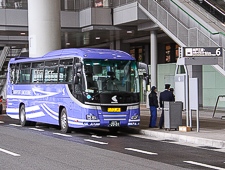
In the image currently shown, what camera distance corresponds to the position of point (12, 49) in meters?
68.4

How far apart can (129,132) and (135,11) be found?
46.4ft

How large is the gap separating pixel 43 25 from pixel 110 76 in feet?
42.6

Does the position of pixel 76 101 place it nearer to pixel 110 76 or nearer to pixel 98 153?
pixel 110 76

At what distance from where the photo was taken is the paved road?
14.2 m

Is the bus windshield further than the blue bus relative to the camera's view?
Yes

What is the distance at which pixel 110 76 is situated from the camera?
22500 millimetres

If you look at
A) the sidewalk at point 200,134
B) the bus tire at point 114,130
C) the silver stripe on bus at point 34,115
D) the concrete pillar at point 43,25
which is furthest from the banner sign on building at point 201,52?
the concrete pillar at point 43,25

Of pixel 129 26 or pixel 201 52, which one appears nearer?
pixel 201 52

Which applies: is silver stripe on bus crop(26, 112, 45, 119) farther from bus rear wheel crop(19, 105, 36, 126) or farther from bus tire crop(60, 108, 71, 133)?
bus tire crop(60, 108, 71, 133)

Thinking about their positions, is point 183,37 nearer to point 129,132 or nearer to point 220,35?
point 220,35

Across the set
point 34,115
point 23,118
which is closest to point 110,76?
point 34,115

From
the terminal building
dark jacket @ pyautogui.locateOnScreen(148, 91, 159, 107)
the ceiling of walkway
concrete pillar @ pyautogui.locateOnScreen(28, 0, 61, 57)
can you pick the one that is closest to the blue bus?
dark jacket @ pyautogui.locateOnScreen(148, 91, 159, 107)

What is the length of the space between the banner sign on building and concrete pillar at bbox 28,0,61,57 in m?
14.5

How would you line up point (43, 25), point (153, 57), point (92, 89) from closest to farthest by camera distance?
point (92, 89) → point (43, 25) → point (153, 57)
